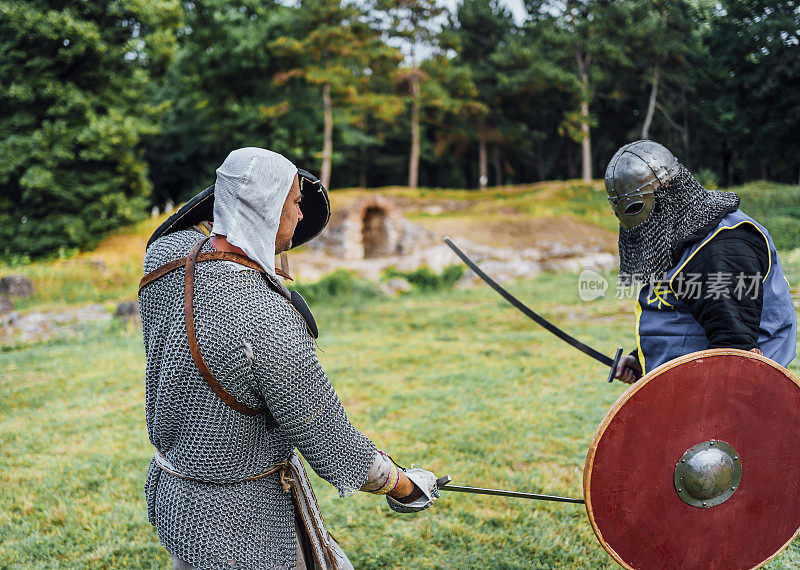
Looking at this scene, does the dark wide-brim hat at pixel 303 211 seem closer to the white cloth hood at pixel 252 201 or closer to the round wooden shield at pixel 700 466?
the white cloth hood at pixel 252 201

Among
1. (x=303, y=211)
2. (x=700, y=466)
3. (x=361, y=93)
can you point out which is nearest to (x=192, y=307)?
(x=303, y=211)

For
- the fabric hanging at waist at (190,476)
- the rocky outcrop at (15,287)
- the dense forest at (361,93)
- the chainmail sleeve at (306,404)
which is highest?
the dense forest at (361,93)

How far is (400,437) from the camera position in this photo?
4.59 meters

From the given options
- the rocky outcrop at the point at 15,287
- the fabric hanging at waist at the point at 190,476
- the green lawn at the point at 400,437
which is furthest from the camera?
the rocky outcrop at the point at 15,287

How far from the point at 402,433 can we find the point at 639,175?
9.87 feet

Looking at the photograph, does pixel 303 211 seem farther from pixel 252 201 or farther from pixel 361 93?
pixel 361 93

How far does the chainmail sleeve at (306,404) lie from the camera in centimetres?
138

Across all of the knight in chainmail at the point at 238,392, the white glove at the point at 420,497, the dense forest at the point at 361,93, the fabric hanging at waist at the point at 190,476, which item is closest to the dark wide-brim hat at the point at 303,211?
the knight in chainmail at the point at 238,392

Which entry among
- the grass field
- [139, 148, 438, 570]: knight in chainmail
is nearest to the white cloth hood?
[139, 148, 438, 570]: knight in chainmail

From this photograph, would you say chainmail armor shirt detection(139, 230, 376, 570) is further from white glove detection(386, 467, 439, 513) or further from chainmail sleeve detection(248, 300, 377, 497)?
white glove detection(386, 467, 439, 513)

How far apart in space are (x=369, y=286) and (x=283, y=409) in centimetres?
1130

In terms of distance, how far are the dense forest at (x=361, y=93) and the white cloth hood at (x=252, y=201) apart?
58.3ft

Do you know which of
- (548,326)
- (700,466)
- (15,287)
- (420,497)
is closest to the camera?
(420,497)

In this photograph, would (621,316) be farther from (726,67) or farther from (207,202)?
(726,67)
